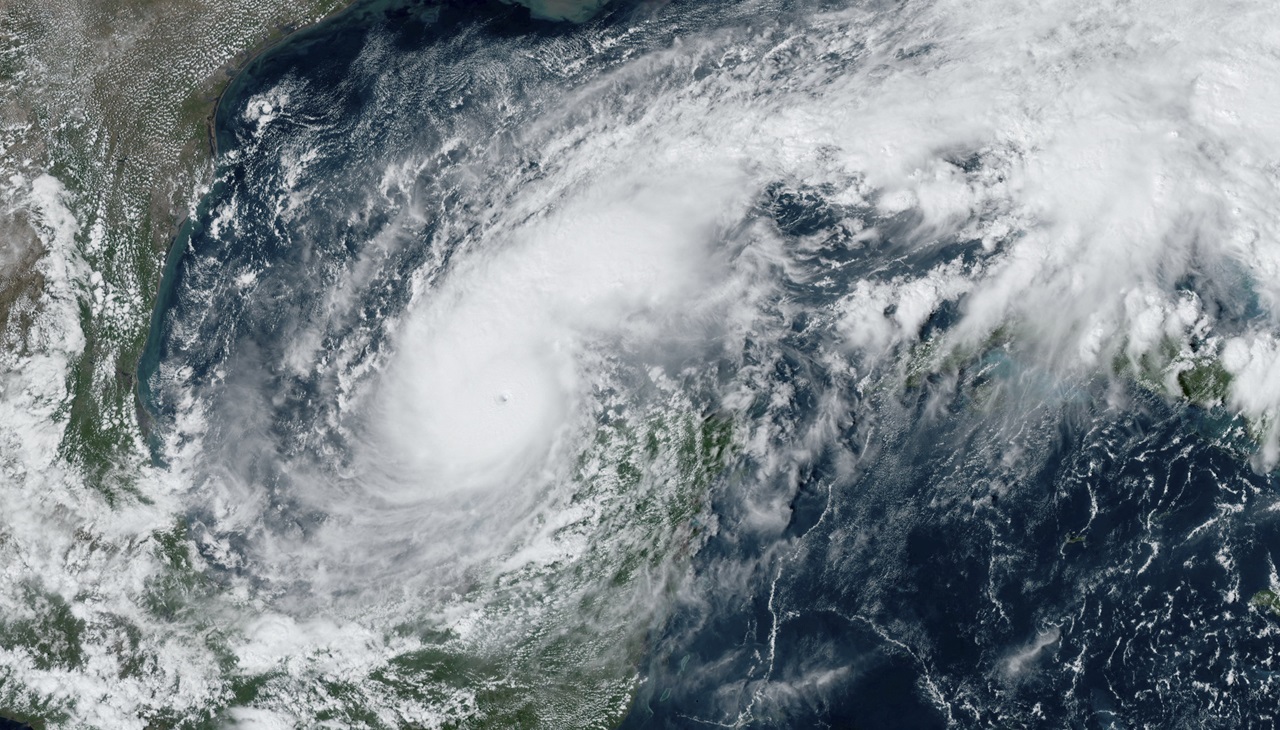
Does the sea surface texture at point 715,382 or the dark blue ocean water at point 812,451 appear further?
the sea surface texture at point 715,382

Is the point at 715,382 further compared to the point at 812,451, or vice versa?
the point at 715,382

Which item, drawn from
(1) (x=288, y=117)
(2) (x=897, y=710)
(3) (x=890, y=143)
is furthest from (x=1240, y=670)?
(1) (x=288, y=117)

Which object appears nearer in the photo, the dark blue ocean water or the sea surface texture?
the dark blue ocean water

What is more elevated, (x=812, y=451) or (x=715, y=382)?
(x=715, y=382)
